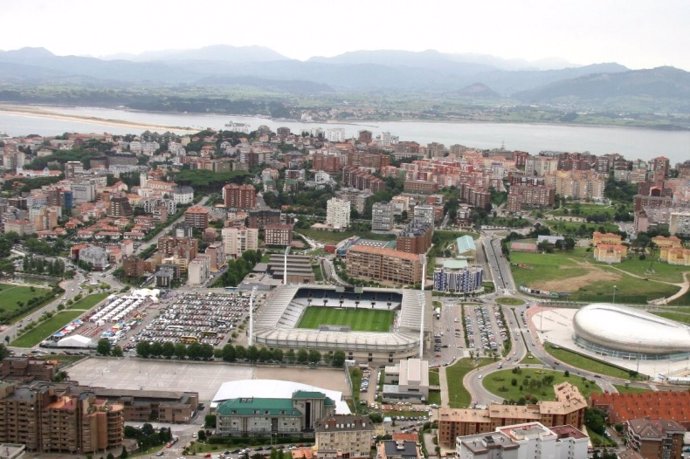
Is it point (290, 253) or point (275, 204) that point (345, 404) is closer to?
point (290, 253)

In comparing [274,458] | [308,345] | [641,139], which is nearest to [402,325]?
[308,345]

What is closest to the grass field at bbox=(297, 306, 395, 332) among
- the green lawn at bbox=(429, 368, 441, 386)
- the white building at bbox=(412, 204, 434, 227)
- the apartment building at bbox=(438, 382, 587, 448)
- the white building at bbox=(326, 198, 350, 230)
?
the green lawn at bbox=(429, 368, 441, 386)

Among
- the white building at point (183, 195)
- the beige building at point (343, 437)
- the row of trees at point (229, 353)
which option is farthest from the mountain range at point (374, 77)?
the beige building at point (343, 437)

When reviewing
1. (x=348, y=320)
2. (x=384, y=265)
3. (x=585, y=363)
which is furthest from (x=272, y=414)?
(x=384, y=265)

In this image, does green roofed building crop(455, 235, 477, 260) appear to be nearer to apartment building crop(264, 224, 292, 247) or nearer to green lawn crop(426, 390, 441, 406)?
apartment building crop(264, 224, 292, 247)

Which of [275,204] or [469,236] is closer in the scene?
[469,236]
